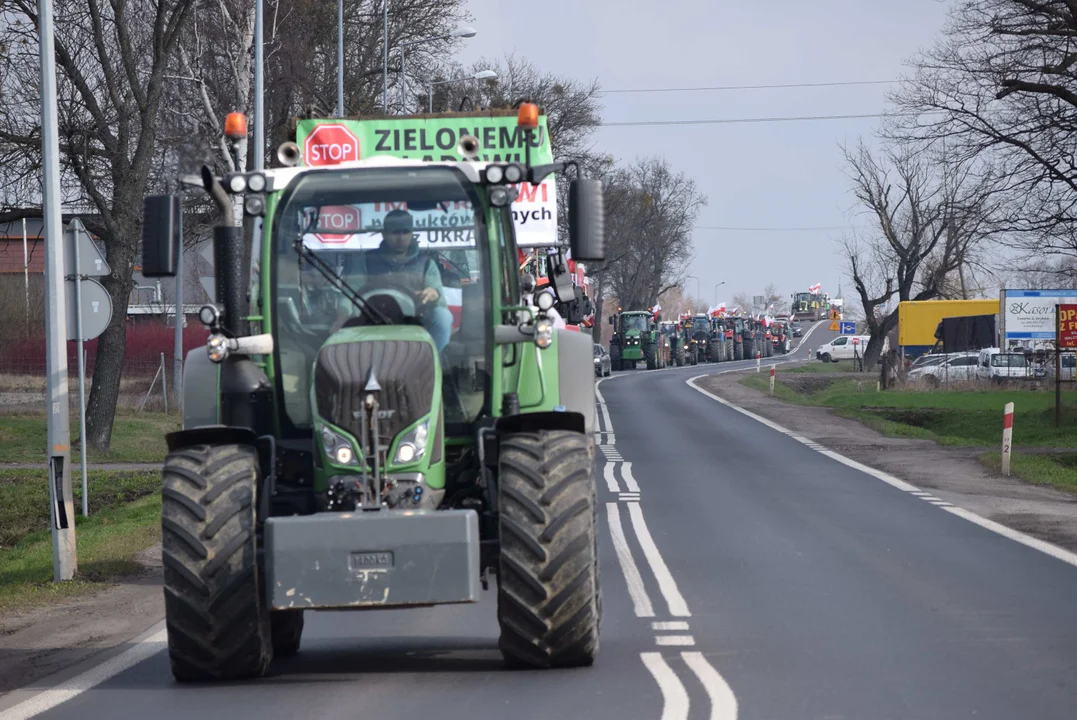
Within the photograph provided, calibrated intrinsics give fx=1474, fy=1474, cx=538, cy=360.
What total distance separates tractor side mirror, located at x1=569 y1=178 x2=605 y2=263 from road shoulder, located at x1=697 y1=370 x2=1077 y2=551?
7.41 metres

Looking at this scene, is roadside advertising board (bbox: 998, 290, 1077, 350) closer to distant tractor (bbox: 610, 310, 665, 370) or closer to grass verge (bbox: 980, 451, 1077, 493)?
distant tractor (bbox: 610, 310, 665, 370)

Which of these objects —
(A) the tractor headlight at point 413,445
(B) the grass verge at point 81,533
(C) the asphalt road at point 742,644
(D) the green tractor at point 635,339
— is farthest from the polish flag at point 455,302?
(D) the green tractor at point 635,339

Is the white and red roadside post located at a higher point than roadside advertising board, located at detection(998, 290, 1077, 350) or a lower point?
lower

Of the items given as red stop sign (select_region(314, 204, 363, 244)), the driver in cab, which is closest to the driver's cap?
the driver in cab

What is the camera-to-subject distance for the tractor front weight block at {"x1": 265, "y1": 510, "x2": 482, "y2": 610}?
6699 mm

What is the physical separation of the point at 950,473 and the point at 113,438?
55.1 ft

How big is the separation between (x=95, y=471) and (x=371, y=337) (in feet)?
57.7

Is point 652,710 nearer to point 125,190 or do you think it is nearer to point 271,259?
point 271,259

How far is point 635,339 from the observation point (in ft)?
230

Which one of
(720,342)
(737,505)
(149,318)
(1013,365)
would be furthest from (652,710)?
(720,342)

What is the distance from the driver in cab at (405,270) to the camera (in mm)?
7891

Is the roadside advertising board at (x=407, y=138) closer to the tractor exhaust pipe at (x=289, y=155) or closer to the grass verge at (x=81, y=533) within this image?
the grass verge at (x=81, y=533)

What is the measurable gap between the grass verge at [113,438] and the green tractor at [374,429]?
17561 mm

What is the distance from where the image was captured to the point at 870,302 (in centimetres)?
6228
